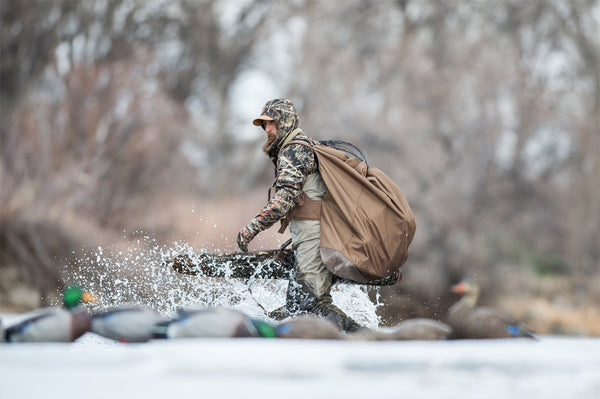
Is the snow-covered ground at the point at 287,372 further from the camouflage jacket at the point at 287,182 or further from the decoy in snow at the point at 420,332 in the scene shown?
the camouflage jacket at the point at 287,182

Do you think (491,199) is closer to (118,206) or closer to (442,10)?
(442,10)

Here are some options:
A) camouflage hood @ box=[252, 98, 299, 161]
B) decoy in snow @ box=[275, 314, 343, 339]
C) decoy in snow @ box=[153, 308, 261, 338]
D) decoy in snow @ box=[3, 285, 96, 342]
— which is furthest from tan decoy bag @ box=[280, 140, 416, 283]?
decoy in snow @ box=[3, 285, 96, 342]

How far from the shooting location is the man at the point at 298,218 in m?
4.36

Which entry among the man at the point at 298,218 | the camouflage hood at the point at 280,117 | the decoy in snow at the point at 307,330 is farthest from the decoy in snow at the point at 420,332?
the camouflage hood at the point at 280,117

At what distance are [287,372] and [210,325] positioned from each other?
0.80 meters

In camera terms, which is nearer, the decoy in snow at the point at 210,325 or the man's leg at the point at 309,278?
the decoy in snow at the point at 210,325

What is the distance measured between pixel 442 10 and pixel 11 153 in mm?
13564

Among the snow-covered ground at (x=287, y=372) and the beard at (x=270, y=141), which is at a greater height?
the beard at (x=270, y=141)

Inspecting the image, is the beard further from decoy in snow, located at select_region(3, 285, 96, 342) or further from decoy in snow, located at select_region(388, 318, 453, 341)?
decoy in snow, located at select_region(3, 285, 96, 342)

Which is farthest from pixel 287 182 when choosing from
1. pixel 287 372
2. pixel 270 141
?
pixel 287 372

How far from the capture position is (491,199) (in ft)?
58.6

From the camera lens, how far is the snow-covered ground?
2248 mm

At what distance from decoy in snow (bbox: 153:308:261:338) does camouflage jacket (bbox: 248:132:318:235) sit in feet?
4.20

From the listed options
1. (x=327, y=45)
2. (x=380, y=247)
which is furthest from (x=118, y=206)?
(x=380, y=247)
